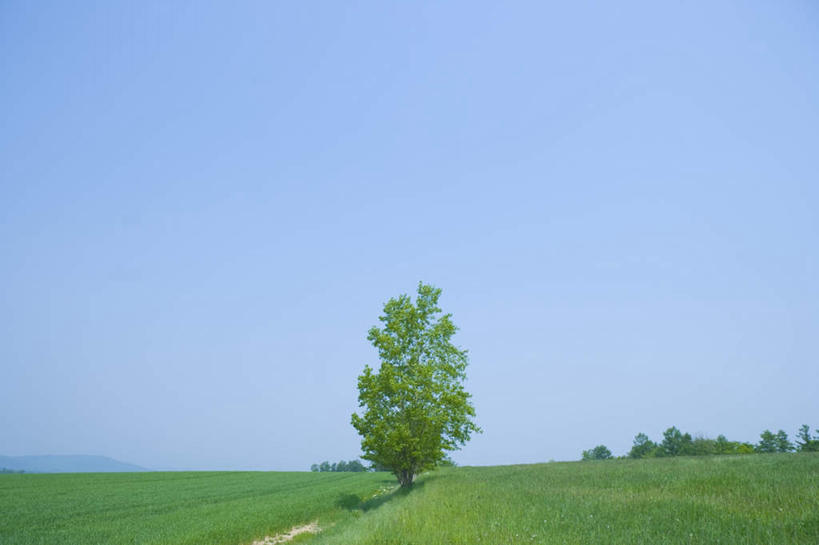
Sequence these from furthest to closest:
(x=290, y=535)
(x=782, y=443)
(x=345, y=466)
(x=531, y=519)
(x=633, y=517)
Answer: (x=345, y=466), (x=782, y=443), (x=290, y=535), (x=531, y=519), (x=633, y=517)

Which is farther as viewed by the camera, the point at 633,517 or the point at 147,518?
the point at 147,518

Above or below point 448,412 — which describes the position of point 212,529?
below

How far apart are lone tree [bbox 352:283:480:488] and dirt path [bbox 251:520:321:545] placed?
5.23 meters

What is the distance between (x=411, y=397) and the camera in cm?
2627

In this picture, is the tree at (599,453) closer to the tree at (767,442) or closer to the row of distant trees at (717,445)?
the row of distant trees at (717,445)

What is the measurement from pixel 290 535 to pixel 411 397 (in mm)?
9831

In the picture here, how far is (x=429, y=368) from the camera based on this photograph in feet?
87.6

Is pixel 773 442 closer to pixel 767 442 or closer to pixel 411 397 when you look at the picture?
pixel 767 442

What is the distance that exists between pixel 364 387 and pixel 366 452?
4030mm

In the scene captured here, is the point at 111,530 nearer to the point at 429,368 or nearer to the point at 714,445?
the point at 429,368

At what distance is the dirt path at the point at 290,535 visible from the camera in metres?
18.8

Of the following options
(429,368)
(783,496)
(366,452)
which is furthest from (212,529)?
(783,496)

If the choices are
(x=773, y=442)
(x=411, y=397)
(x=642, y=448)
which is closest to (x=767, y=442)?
(x=773, y=442)

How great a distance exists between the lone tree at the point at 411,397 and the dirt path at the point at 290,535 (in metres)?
5.23
